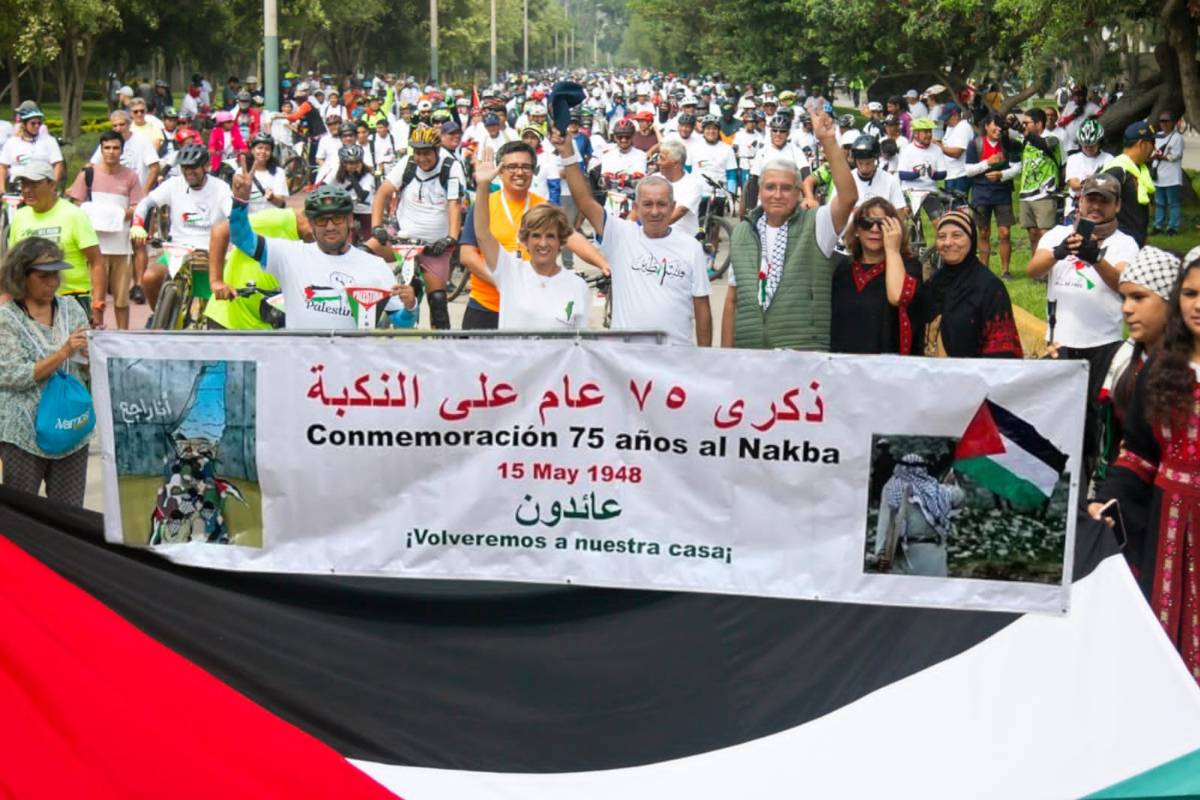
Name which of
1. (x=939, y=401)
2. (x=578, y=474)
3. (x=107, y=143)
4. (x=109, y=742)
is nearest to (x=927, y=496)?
(x=939, y=401)

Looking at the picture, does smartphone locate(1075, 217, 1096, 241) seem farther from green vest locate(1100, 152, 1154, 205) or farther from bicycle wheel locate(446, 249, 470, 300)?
bicycle wheel locate(446, 249, 470, 300)

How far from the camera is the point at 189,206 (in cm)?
1343

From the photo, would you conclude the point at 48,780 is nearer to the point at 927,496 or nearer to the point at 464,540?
the point at 464,540

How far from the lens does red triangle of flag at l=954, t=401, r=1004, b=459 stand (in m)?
5.16

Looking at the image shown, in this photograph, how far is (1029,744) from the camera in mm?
5211

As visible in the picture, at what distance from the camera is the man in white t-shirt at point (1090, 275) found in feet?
28.9

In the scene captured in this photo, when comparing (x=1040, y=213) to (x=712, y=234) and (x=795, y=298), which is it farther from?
(x=795, y=298)

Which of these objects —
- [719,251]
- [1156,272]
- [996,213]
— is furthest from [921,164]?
[1156,272]

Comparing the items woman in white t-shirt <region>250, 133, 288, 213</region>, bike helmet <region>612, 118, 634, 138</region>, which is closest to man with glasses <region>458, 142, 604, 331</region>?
woman in white t-shirt <region>250, 133, 288, 213</region>

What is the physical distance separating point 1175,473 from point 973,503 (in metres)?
1.24

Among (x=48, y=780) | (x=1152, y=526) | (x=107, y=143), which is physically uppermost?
(x=107, y=143)

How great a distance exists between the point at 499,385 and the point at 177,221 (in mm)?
8719

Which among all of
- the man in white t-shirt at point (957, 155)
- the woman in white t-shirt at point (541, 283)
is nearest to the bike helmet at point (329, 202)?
the woman in white t-shirt at point (541, 283)

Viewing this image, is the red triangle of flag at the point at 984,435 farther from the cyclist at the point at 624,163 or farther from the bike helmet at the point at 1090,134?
the cyclist at the point at 624,163
